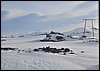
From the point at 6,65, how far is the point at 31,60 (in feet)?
4.09

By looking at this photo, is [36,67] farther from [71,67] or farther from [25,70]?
[71,67]

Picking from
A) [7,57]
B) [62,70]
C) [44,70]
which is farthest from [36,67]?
[7,57]

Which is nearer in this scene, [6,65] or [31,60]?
[6,65]

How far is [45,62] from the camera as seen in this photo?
34.0ft

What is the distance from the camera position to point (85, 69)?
32.7 feet

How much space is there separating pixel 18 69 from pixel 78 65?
2.79 m

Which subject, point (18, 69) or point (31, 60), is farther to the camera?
point (31, 60)

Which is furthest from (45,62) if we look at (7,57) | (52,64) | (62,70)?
(7,57)

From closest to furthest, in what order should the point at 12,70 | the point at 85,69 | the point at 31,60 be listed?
1. the point at 12,70
2. the point at 85,69
3. the point at 31,60

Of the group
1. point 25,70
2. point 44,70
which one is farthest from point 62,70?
point 25,70

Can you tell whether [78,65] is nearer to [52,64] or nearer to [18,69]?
[52,64]

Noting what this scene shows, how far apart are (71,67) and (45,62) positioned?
1.13 meters

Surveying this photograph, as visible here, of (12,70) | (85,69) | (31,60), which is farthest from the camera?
(31,60)

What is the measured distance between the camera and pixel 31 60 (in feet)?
34.8
